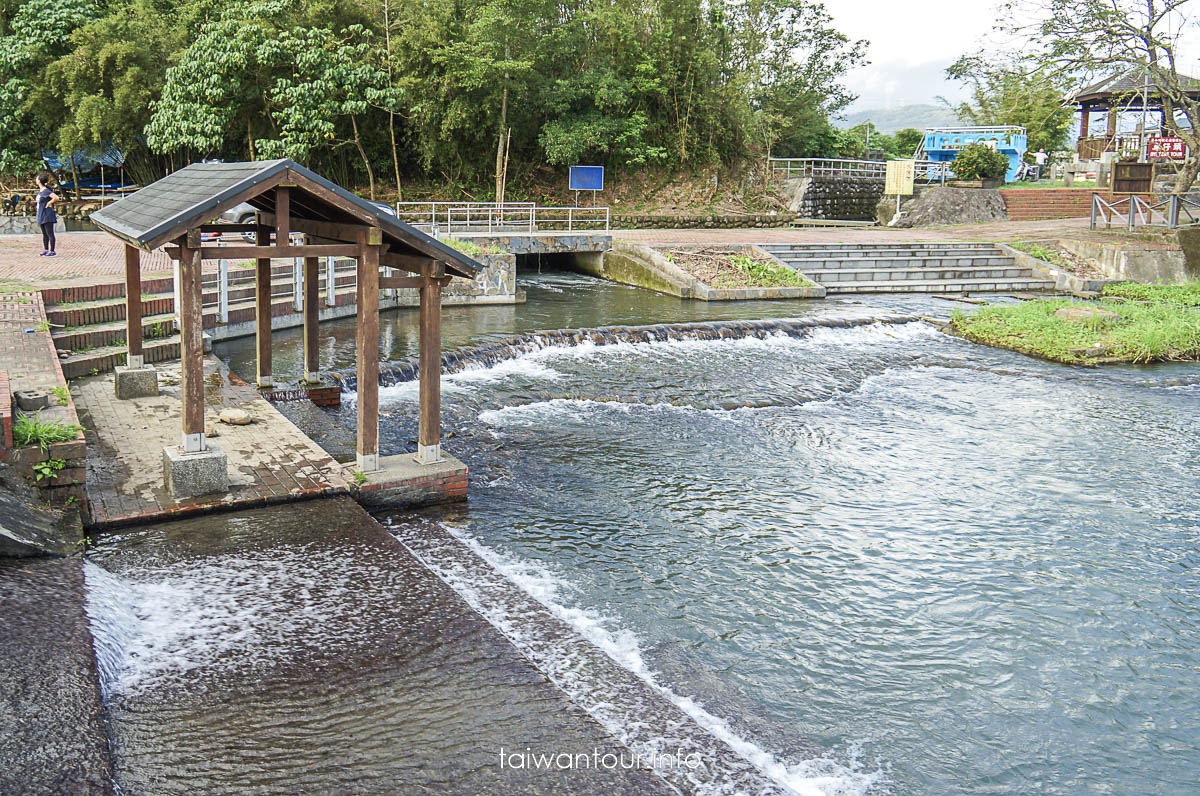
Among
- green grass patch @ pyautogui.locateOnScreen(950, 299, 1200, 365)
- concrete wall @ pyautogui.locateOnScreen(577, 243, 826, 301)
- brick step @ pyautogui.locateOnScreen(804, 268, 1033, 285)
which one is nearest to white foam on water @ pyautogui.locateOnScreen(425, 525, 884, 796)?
green grass patch @ pyautogui.locateOnScreen(950, 299, 1200, 365)

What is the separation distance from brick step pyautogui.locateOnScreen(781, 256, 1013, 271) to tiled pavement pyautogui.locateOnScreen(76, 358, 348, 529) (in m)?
16.1

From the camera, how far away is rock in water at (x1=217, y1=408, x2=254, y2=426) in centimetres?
934

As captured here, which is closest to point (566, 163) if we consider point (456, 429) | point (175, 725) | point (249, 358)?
point (249, 358)

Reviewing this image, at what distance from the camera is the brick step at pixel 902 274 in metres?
23.6

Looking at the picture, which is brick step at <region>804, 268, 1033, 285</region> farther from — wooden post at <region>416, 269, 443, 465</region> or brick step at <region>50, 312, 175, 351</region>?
wooden post at <region>416, 269, 443, 465</region>

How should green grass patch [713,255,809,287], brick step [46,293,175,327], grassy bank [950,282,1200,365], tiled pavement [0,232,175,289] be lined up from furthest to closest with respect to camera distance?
green grass patch [713,255,809,287], grassy bank [950,282,1200,365], tiled pavement [0,232,175,289], brick step [46,293,175,327]

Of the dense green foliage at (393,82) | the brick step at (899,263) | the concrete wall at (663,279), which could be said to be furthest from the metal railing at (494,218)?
the brick step at (899,263)

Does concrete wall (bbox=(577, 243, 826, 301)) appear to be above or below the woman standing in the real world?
below

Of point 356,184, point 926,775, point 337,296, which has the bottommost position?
point 926,775

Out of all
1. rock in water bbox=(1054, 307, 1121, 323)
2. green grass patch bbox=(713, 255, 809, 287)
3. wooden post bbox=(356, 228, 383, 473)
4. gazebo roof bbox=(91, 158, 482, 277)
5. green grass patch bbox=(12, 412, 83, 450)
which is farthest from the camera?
green grass patch bbox=(713, 255, 809, 287)

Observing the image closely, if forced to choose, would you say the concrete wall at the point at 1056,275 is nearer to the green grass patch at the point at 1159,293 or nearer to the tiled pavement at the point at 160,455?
the green grass patch at the point at 1159,293

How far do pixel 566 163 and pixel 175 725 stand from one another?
3322cm

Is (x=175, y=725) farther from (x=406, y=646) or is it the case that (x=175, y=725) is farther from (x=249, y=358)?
(x=249, y=358)

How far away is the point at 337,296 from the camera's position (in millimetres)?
17516
